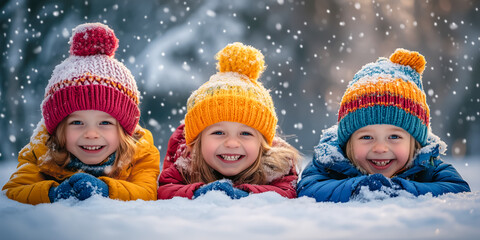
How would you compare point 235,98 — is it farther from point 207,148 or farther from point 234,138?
point 207,148

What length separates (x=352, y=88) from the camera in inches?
104

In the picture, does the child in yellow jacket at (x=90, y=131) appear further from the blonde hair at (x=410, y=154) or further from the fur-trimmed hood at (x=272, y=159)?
the blonde hair at (x=410, y=154)

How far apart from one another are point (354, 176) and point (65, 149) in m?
1.88

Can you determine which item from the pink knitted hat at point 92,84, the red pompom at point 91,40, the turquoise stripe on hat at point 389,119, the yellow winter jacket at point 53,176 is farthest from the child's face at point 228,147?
the red pompom at point 91,40

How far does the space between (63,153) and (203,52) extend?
4.30m

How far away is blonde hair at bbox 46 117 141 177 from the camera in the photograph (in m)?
2.58

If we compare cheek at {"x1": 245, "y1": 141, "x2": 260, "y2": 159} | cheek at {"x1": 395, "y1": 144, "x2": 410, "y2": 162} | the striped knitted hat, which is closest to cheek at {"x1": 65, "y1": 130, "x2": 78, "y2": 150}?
cheek at {"x1": 245, "y1": 141, "x2": 260, "y2": 159}

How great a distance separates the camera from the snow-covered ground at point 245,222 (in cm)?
141

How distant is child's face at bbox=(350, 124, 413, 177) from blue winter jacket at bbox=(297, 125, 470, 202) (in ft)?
0.24

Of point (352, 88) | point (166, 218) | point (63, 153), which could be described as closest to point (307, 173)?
point (352, 88)

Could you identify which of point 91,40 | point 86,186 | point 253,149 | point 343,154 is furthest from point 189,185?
point 91,40

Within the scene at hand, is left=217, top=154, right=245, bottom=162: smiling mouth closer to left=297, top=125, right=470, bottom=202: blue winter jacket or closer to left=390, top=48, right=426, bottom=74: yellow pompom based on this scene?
left=297, top=125, right=470, bottom=202: blue winter jacket

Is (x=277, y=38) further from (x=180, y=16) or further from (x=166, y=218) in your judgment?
(x=166, y=218)

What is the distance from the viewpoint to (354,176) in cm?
260
